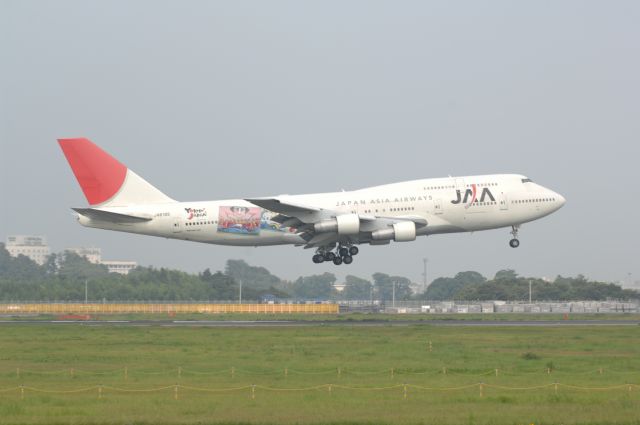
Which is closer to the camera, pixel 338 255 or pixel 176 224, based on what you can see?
pixel 176 224

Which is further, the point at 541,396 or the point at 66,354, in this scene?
the point at 66,354

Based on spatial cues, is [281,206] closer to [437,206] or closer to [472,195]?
[437,206]

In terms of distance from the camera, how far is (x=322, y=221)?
2518 inches

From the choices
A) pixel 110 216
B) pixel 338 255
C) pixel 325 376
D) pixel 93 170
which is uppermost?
pixel 93 170

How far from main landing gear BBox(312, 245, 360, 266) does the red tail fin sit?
47.5 ft

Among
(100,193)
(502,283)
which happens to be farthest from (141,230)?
(502,283)

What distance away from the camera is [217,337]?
5266 centimetres

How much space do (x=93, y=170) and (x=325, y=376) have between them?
1426 inches

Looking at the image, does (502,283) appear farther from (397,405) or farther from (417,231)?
(397,405)

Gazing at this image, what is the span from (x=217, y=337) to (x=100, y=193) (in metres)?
19.5

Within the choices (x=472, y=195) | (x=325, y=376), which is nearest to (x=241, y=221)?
(x=472, y=195)

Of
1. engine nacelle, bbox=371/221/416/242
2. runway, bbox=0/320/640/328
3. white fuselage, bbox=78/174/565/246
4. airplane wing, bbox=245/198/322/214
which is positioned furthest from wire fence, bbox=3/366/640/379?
white fuselage, bbox=78/174/565/246

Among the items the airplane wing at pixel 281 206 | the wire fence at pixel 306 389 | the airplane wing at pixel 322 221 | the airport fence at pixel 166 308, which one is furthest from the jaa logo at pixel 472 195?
the wire fence at pixel 306 389

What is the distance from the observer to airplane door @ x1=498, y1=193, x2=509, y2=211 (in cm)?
6519
